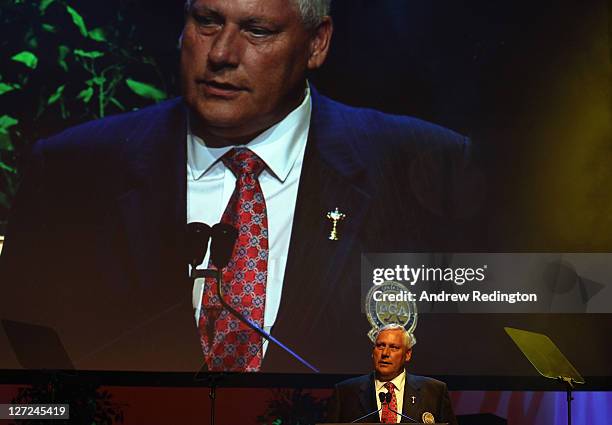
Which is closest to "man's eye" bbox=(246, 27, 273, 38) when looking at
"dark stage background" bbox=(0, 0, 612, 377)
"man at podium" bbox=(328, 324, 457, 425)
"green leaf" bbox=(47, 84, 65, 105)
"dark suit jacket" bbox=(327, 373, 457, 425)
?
"dark stage background" bbox=(0, 0, 612, 377)

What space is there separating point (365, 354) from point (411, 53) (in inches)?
71.2

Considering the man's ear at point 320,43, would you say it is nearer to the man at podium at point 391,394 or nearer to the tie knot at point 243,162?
the tie knot at point 243,162

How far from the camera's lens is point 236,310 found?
5.64 m

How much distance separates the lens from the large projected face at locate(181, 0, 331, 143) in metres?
5.66

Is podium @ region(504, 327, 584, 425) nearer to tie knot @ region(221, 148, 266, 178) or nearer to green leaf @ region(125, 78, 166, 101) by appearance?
tie knot @ region(221, 148, 266, 178)

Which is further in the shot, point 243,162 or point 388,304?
point 243,162

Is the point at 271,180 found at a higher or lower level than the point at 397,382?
higher

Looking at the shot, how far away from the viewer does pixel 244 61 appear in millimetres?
5672

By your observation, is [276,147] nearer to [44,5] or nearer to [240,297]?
[240,297]

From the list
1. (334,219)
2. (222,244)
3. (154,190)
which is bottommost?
(222,244)

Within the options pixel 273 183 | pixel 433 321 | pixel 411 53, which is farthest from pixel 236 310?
pixel 411 53

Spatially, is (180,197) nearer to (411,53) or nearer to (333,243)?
(333,243)

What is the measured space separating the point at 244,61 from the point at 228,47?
0.12m

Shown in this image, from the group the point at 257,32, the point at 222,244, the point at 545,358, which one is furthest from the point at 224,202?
the point at 545,358
